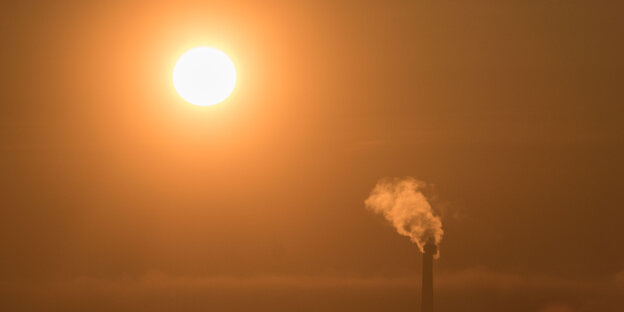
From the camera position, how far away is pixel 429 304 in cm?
3684

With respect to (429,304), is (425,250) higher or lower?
higher

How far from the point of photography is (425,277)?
36531 millimetres

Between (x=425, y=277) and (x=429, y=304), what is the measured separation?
5.97 feet

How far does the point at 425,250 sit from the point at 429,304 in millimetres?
3515

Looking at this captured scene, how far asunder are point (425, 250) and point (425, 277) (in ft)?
5.61

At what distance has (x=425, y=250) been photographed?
36406 mm
